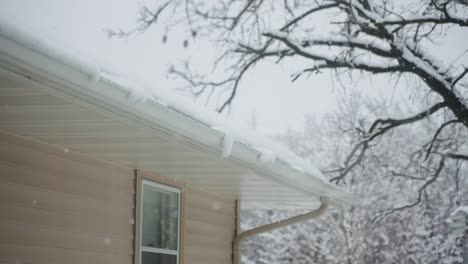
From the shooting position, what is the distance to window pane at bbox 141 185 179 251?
20.1 ft

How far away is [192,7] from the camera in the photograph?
11.0m

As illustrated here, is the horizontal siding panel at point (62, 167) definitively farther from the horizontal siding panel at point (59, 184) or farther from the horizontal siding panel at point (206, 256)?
the horizontal siding panel at point (206, 256)

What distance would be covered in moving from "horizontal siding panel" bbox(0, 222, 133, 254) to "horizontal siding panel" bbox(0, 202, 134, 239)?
0.04m

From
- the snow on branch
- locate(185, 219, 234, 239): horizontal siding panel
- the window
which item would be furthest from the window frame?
the snow on branch

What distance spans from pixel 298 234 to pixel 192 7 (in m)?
13.3

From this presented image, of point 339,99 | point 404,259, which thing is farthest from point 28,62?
point 339,99

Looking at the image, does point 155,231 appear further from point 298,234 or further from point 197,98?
point 298,234

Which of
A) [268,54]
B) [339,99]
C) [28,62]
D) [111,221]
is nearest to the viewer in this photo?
[28,62]

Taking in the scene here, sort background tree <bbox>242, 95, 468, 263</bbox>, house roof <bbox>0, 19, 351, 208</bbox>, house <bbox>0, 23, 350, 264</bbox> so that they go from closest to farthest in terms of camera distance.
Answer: house roof <bbox>0, 19, 351, 208</bbox> → house <bbox>0, 23, 350, 264</bbox> → background tree <bbox>242, 95, 468, 263</bbox>

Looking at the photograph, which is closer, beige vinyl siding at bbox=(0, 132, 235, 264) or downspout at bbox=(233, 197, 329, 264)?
beige vinyl siding at bbox=(0, 132, 235, 264)

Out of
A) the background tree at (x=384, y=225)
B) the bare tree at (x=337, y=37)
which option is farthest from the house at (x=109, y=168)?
the background tree at (x=384, y=225)

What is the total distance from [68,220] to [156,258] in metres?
1.43

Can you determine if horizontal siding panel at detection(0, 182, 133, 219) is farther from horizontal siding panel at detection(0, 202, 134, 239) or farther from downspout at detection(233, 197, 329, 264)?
downspout at detection(233, 197, 329, 264)

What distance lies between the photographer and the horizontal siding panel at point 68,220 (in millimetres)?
4527
